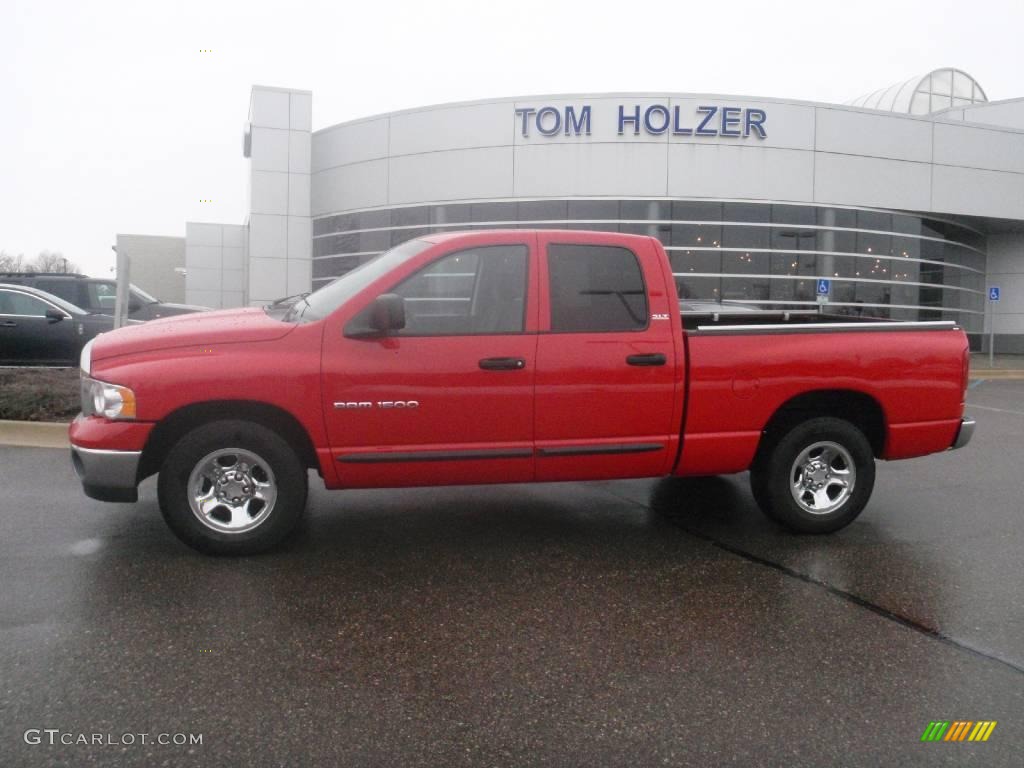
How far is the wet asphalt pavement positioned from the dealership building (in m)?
20.8

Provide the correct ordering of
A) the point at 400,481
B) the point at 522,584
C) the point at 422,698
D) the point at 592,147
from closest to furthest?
the point at 422,698
the point at 522,584
the point at 400,481
the point at 592,147

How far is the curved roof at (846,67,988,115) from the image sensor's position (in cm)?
3816

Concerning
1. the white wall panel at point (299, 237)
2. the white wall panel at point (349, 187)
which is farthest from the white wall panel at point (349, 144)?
the white wall panel at point (299, 237)

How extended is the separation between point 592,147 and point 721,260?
17.1 ft

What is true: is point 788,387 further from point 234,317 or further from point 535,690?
point 234,317

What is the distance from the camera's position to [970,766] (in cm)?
296

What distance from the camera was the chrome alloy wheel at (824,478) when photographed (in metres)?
5.77

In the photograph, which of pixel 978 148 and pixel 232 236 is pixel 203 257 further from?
pixel 978 148

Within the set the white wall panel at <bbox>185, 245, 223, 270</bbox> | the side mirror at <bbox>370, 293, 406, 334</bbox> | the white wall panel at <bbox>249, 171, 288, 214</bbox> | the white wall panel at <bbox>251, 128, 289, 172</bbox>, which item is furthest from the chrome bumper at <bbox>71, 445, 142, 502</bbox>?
the white wall panel at <bbox>185, 245, 223, 270</bbox>

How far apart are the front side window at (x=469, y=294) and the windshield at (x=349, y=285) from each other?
203 millimetres

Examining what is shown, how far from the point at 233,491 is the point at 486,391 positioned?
156 centimetres

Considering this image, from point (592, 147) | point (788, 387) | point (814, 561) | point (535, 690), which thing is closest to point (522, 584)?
point (535, 690)

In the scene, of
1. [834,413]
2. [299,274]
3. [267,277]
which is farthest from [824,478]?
[267,277]

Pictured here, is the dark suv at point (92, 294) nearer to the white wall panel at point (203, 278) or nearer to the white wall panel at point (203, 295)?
the white wall panel at point (203, 295)
